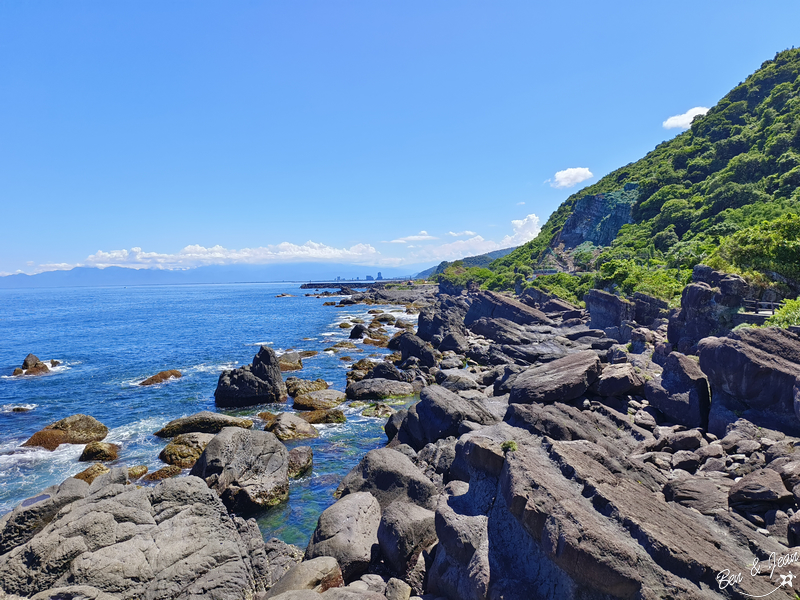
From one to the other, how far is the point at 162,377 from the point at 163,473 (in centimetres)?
2275

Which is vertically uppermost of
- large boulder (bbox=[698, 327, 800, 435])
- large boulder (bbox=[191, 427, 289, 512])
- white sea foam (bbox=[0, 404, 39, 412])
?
large boulder (bbox=[698, 327, 800, 435])

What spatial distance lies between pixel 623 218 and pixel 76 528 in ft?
427

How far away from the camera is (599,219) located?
129625mm

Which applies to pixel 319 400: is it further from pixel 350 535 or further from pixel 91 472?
pixel 350 535

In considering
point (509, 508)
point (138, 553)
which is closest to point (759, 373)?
point (509, 508)

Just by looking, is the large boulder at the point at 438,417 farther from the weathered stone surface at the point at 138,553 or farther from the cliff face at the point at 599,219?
the cliff face at the point at 599,219

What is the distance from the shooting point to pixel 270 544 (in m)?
13.4

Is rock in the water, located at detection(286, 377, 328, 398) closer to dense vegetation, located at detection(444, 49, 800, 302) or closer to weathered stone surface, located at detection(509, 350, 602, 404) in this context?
weathered stone surface, located at detection(509, 350, 602, 404)

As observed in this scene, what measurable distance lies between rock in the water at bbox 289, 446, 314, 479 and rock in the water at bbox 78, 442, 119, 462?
9.98 metres

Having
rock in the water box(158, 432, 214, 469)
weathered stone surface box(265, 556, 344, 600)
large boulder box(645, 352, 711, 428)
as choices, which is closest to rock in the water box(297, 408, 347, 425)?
rock in the water box(158, 432, 214, 469)

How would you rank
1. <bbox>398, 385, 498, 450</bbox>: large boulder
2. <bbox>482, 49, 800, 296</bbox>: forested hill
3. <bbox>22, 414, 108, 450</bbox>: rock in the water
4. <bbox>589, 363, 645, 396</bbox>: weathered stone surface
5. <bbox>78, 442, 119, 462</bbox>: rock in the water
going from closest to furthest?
<bbox>398, 385, 498, 450</bbox>: large boulder < <bbox>589, 363, 645, 396</bbox>: weathered stone surface < <bbox>78, 442, 119, 462</bbox>: rock in the water < <bbox>22, 414, 108, 450</bbox>: rock in the water < <bbox>482, 49, 800, 296</bbox>: forested hill

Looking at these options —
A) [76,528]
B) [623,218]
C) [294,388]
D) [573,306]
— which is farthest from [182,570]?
[623,218]

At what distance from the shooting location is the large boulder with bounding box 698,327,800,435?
15.7 metres

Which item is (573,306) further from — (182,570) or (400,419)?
(182,570)
